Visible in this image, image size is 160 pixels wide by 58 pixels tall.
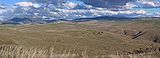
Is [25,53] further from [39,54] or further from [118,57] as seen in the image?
[118,57]

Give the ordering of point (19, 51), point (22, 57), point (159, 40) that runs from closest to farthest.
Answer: point (22, 57)
point (19, 51)
point (159, 40)

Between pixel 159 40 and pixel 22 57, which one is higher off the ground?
pixel 22 57

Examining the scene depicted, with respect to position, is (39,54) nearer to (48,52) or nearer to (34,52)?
(34,52)

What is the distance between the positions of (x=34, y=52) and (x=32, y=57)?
43cm

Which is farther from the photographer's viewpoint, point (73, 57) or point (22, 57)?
point (73, 57)

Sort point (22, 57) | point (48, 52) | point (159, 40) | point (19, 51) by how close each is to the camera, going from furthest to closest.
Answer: point (159, 40) → point (48, 52) → point (19, 51) → point (22, 57)

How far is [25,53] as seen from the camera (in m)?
8.66

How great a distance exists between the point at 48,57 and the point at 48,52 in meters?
0.59

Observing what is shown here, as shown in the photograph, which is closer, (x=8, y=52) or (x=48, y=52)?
(x=8, y=52)

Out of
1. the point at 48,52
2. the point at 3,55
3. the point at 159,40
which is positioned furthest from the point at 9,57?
the point at 159,40

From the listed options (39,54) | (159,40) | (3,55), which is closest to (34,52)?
(39,54)

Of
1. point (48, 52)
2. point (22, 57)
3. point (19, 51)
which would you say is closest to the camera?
point (22, 57)

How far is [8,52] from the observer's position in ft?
29.2

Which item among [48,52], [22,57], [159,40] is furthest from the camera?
[159,40]
